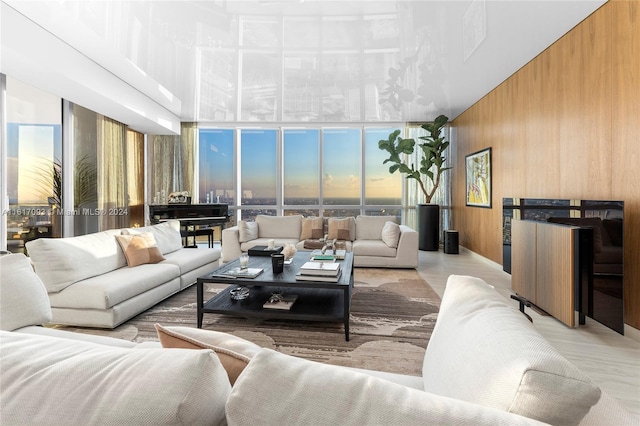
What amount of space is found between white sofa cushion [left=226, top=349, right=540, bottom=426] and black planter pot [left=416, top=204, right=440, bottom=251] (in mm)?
6349

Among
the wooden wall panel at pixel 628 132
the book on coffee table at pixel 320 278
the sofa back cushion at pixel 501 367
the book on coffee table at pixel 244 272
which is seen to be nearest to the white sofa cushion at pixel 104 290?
the book on coffee table at pixel 244 272

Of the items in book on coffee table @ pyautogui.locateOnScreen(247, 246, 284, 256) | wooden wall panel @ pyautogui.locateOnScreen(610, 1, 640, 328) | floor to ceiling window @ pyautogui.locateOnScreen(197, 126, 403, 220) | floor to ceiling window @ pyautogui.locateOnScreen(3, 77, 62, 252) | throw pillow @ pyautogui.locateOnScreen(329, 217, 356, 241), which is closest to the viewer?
wooden wall panel @ pyautogui.locateOnScreen(610, 1, 640, 328)

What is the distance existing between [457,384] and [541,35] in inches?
156

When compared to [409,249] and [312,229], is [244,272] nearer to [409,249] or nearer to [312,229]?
[312,229]

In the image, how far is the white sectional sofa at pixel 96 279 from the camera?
2553 mm

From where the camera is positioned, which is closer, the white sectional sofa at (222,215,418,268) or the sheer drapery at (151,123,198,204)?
the white sectional sofa at (222,215,418,268)

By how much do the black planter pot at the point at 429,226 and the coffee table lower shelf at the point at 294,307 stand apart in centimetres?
393

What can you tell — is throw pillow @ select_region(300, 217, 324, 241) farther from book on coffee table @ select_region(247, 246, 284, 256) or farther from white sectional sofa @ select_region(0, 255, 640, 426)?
white sectional sofa @ select_region(0, 255, 640, 426)

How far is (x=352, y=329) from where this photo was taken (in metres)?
2.69

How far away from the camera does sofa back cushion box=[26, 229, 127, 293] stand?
2.55 metres

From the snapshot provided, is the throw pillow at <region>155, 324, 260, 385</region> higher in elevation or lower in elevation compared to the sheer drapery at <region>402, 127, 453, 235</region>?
lower

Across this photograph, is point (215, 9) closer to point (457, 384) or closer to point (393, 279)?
point (457, 384)

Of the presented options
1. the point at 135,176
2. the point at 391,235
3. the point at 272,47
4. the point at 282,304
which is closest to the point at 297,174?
the point at 391,235

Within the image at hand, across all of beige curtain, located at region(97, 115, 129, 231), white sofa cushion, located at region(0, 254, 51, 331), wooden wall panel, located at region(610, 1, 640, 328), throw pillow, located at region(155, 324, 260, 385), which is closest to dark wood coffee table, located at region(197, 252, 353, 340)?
white sofa cushion, located at region(0, 254, 51, 331)
